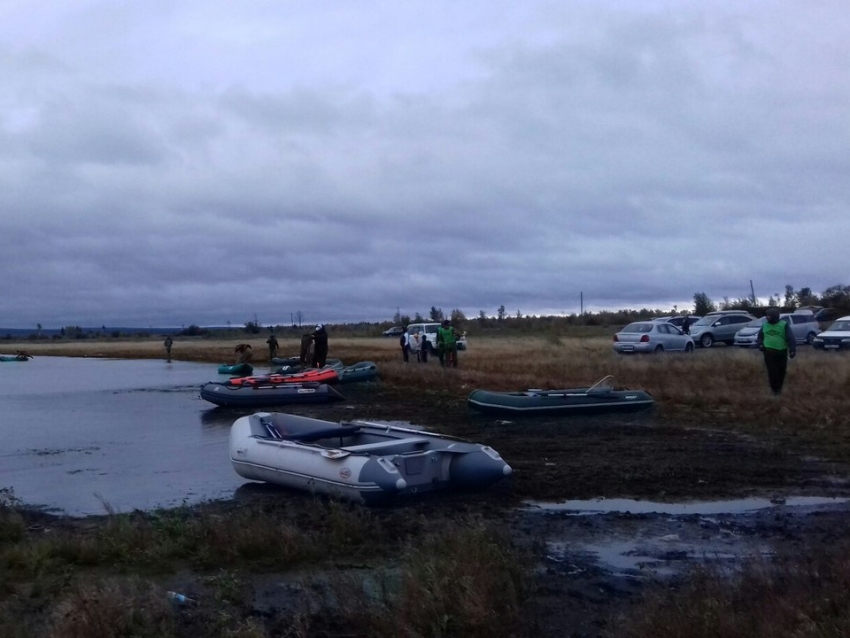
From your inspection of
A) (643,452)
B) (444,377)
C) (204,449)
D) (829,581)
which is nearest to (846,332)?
(444,377)

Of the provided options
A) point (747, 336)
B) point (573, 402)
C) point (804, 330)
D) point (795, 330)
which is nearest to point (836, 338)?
point (747, 336)

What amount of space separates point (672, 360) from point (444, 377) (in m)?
6.58

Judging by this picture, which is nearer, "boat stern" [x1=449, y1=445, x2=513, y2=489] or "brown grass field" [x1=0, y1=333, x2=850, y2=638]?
"brown grass field" [x1=0, y1=333, x2=850, y2=638]

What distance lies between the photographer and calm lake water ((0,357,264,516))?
12.5 meters

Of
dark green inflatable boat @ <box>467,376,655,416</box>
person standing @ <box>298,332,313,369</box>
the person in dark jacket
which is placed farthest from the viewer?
person standing @ <box>298,332,313,369</box>

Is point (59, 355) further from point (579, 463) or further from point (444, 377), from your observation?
point (579, 463)

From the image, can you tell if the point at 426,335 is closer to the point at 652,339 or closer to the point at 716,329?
the point at 652,339

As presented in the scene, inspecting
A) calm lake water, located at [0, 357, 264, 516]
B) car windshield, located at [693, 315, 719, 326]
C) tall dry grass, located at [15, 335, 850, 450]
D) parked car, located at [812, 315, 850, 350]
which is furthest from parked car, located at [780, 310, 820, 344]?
calm lake water, located at [0, 357, 264, 516]

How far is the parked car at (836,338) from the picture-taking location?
102 ft

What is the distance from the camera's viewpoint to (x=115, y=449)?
17.5 m

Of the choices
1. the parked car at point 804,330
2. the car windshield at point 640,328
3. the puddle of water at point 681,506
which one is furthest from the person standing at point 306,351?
the puddle of water at point 681,506

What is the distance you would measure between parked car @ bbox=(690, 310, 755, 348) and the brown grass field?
21.9 metres

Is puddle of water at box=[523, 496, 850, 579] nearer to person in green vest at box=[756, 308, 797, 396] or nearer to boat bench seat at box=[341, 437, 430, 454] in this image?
boat bench seat at box=[341, 437, 430, 454]

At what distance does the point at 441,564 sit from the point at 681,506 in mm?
4738
